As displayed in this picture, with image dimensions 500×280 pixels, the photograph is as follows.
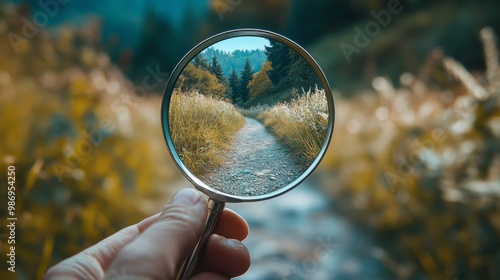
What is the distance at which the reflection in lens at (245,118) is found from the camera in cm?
123

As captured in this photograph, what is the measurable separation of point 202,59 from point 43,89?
139cm

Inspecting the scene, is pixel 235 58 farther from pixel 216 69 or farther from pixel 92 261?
pixel 92 261

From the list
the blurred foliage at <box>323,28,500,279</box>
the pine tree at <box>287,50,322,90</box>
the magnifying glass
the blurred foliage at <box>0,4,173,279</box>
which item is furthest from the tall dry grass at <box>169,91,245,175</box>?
the blurred foliage at <box>323,28,500,279</box>

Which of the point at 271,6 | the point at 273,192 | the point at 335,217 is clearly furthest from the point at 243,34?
the point at 271,6

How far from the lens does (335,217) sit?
2520 millimetres

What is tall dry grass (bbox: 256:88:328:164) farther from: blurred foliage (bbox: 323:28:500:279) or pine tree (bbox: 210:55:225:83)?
blurred foliage (bbox: 323:28:500:279)

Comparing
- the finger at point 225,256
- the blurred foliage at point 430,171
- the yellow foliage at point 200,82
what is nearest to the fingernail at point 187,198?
the finger at point 225,256

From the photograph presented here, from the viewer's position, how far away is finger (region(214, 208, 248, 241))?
1.38 m

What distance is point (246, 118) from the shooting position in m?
1.24

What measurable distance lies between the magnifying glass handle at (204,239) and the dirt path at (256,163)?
6 cm

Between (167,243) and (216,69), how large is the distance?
1.47 ft

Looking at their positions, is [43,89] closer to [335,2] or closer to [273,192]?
[273,192]

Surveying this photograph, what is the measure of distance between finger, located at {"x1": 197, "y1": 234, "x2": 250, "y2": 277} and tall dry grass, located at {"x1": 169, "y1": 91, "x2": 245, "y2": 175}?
214mm

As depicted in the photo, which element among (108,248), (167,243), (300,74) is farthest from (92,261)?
(300,74)
